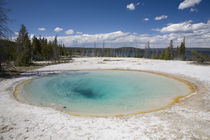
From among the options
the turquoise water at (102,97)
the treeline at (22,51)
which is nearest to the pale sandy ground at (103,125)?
the turquoise water at (102,97)

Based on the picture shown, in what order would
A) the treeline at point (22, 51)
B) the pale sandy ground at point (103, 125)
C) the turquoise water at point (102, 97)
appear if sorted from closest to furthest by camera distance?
1. the pale sandy ground at point (103, 125)
2. the turquoise water at point (102, 97)
3. the treeline at point (22, 51)

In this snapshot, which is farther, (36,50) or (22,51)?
(36,50)

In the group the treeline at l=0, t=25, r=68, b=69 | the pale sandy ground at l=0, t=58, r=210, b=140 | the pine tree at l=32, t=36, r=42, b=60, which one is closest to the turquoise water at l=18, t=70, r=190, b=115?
the pale sandy ground at l=0, t=58, r=210, b=140

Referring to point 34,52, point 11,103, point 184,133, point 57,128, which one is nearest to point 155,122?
point 184,133

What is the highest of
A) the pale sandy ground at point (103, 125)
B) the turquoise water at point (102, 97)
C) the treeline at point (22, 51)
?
the treeline at point (22, 51)

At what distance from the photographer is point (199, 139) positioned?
3324 mm

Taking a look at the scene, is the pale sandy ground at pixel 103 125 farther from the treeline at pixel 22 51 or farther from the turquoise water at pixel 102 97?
the treeline at pixel 22 51

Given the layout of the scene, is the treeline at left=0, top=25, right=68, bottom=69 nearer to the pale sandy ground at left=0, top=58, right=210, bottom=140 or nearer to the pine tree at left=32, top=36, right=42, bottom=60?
the pine tree at left=32, top=36, right=42, bottom=60

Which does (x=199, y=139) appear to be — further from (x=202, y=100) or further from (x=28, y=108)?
(x=28, y=108)

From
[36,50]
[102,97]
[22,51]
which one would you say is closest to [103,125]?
[102,97]

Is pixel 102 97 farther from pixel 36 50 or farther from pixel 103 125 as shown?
pixel 36 50

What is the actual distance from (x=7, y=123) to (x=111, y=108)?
4322mm

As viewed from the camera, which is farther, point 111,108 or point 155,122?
point 111,108

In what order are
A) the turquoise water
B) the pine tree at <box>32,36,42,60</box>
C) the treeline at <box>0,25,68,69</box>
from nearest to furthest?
1. the turquoise water
2. the treeline at <box>0,25,68,69</box>
3. the pine tree at <box>32,36,42,60</box>
